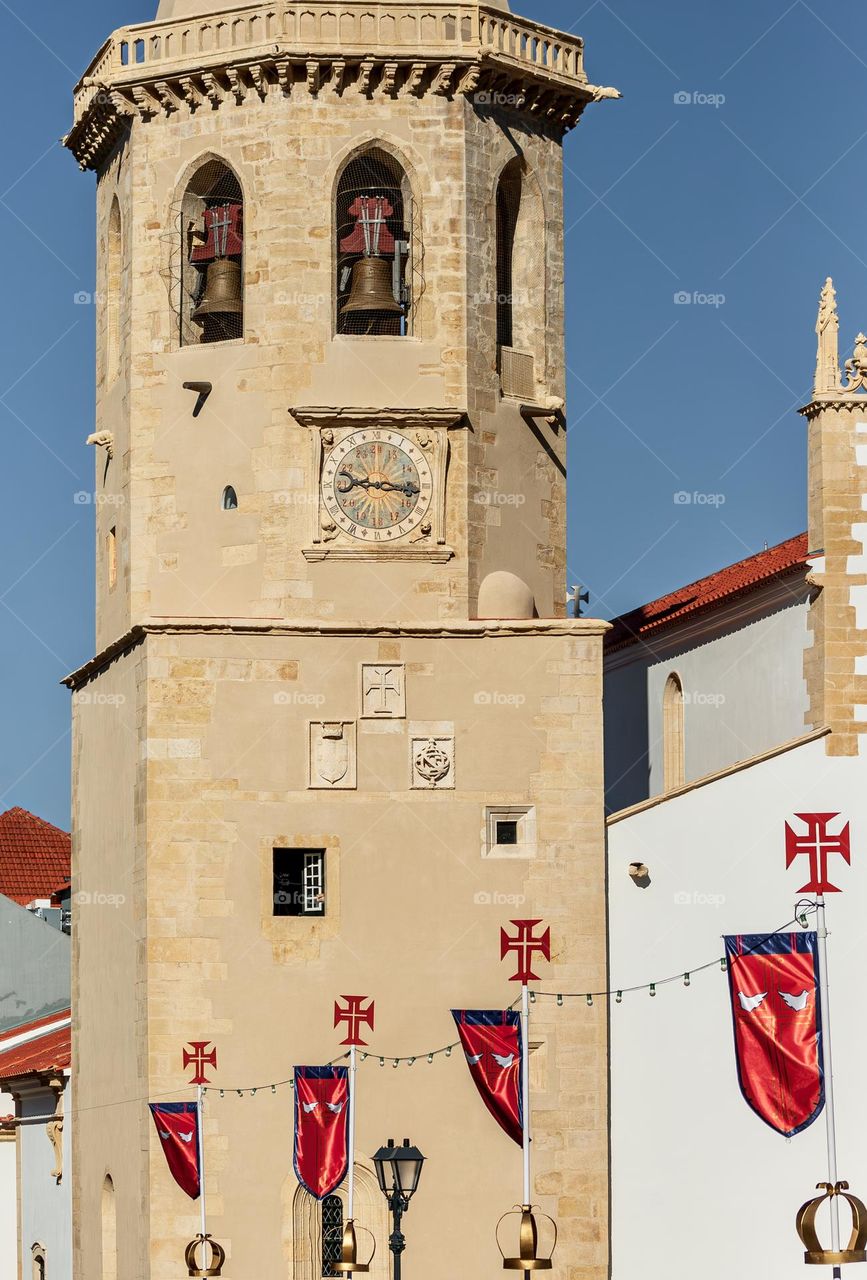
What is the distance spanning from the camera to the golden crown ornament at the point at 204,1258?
124 ft

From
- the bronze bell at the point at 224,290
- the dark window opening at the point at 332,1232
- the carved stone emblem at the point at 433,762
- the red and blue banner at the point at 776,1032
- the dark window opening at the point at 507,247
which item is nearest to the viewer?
the red and blue banner at the point at 776,1032

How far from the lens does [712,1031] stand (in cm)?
3897

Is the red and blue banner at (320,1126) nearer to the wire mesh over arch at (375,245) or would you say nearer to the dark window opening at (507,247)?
the wire mesh over arch at (375,245)

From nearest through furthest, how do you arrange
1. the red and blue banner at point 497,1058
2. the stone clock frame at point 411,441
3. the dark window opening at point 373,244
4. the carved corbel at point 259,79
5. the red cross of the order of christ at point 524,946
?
the red and blue banner at point 497,1058
the red cross of the order of christ at point 524,946
the stone clock frame at point 411,441
the carved corbel at point 259,79
the dark window opening at point 373,244

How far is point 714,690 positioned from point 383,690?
7729mm

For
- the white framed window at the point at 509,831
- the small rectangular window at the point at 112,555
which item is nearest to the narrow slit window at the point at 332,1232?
the white framed window at the point at 509,831

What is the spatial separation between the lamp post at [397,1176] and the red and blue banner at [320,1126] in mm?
542

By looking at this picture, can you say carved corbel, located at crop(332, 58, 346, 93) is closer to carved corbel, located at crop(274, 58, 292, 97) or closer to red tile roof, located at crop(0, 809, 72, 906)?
carved corbel, located at crop(274, 58, 292, 97)

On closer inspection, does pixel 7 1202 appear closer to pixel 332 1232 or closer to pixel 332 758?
pixel 332 1232

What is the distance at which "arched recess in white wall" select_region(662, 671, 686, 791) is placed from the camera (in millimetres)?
47156

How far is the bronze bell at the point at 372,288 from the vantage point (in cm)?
4056

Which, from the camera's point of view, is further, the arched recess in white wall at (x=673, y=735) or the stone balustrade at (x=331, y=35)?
the arched recess in white wall at (x=673, y=735)

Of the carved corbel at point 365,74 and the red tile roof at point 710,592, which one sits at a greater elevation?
the carved corbel at point 365,74

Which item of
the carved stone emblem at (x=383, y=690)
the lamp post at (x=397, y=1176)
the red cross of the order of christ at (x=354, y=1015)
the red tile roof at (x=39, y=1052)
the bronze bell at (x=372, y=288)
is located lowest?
the lamp post at (x=397, y=1176)
